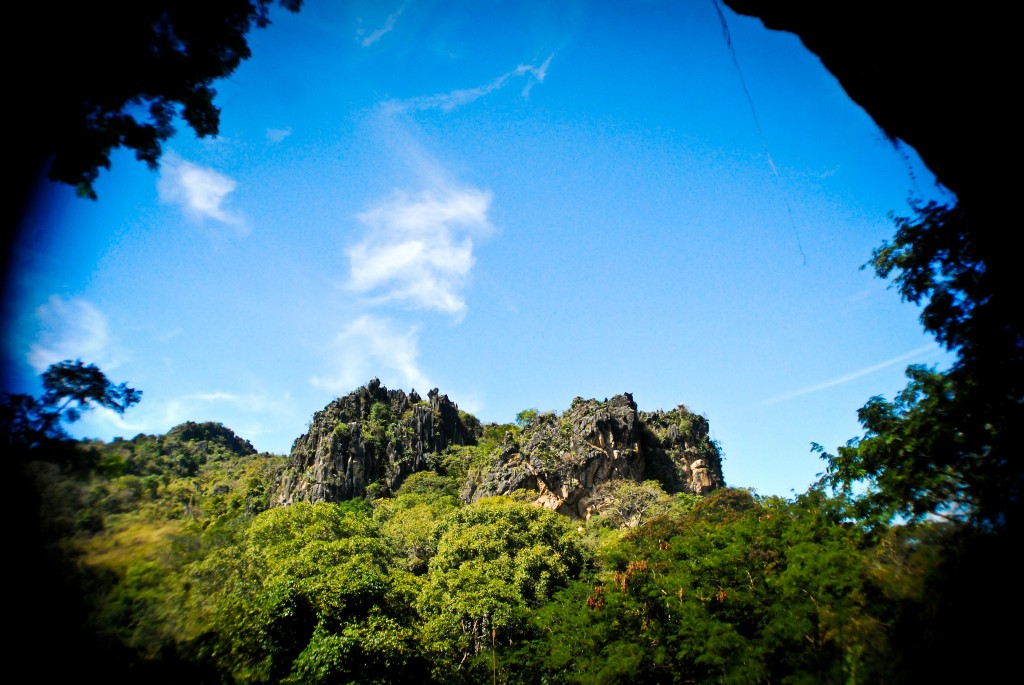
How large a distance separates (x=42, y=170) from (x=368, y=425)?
6823cm

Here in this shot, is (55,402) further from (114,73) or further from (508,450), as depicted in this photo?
(508,450)

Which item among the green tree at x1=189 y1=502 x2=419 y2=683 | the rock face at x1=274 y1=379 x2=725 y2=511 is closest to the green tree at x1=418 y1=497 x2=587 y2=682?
the green tree at x1=189 y1=502 x2=419 y2=683

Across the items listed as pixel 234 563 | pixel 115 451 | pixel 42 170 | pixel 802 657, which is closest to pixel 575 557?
pixel 802 657

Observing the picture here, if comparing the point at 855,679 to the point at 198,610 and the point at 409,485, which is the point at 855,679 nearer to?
the point at 198,610

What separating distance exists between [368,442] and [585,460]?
33355 mm

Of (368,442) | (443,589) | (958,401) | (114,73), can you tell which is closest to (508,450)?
(368,442)

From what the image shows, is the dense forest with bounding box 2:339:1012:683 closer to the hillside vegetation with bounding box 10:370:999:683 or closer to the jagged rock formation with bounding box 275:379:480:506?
the hillside vegetation with bounding box 10:370:999:683

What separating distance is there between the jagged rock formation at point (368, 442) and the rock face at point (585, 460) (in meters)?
18.3

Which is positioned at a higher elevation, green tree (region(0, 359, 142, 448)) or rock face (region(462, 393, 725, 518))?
rock face (region(462, 393, 725, 518))

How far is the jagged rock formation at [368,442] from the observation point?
60.3 metres

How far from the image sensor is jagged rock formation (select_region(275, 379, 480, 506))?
60.3m

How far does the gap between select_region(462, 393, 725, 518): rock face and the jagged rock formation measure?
1833 centimetres

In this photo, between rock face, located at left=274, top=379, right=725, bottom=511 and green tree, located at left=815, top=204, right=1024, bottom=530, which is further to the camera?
rock face, located at left=274, top=379, right=725, bottom=511

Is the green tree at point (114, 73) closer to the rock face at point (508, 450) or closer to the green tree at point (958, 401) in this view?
the green tree at point (958, 401)
